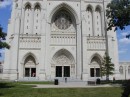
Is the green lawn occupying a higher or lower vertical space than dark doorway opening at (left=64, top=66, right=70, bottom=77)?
lower

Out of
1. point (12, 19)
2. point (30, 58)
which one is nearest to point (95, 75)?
point (30, 58)

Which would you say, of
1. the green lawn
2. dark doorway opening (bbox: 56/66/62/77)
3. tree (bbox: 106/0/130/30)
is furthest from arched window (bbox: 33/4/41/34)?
Answer: the green lawn

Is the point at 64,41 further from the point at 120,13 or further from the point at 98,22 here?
the point at 120,13

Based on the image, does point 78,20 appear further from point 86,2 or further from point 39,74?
point 39,74

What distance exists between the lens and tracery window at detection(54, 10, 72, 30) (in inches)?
2309

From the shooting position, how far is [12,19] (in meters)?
56.8

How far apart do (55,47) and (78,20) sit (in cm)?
877

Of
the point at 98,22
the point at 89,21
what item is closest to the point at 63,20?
the point at 89,21

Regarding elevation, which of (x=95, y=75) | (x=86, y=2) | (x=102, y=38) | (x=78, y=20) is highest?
(x=86, y=2)

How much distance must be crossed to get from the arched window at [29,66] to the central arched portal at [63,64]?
459 centimetres

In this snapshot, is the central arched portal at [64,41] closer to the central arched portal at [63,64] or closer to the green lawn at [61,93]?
the central arched portal at [63,64]

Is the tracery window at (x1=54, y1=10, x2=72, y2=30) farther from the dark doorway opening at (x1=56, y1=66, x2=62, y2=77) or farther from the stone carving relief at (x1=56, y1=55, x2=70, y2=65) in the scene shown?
the dark doorway opening at (x1=56, y1=66, x2=62, y2=77)

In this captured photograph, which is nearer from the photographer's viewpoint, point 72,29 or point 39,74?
point 39,74

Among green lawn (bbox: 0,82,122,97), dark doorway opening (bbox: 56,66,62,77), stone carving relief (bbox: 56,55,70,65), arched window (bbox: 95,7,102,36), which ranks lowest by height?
green lawn (bbox: 0,82,122,97)
